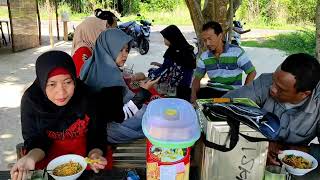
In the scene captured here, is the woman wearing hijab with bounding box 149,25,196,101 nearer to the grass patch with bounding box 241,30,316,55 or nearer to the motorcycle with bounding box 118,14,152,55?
the motorcycle with bounding box 118,14,152,55

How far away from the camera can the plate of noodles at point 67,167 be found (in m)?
1.47

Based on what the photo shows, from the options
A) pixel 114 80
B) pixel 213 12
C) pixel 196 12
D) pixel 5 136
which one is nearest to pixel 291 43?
pixel 213 12

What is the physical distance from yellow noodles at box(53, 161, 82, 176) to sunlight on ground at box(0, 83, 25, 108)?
399 cm

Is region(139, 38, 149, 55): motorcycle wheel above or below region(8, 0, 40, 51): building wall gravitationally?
below

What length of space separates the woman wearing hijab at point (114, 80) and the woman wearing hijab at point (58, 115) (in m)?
0.29

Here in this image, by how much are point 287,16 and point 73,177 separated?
14.9m

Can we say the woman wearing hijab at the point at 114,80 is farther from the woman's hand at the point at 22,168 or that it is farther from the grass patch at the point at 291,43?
the grass patch at the point at 291,43

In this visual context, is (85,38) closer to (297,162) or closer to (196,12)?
(196,12)

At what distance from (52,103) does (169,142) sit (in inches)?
35.6

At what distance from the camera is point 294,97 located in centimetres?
187

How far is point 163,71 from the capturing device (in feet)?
13.3

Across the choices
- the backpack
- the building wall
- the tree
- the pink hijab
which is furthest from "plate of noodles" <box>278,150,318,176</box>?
the building wall

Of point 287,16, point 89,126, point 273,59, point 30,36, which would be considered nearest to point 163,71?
point 89,126

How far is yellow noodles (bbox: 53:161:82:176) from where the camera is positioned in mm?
1495
